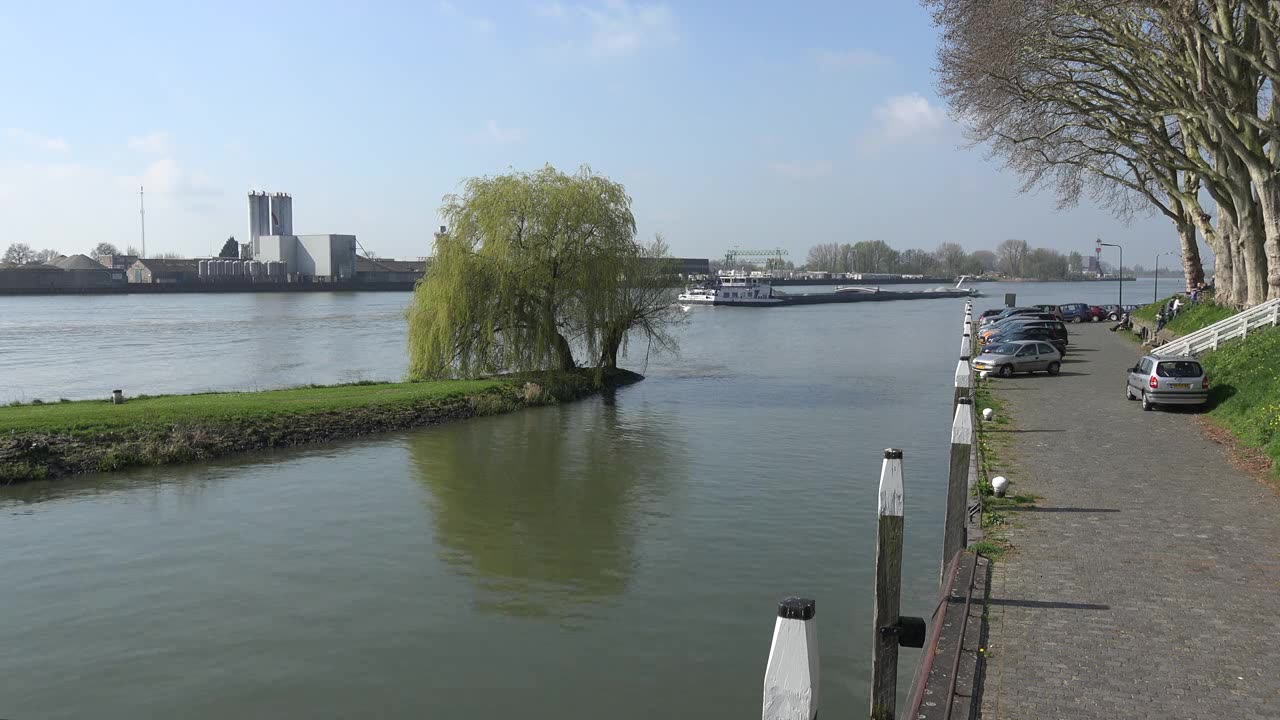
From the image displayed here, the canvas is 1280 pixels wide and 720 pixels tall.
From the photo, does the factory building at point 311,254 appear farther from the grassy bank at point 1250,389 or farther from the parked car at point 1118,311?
the grassy bank at point 1250,389

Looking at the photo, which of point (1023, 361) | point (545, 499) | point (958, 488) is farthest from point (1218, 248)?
point (958, 488)

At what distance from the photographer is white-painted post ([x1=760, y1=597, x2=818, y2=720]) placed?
4766mm

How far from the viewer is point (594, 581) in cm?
1644

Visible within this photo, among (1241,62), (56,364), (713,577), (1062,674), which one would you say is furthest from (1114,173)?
(56,364)

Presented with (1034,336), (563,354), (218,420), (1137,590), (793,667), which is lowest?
(218,420)

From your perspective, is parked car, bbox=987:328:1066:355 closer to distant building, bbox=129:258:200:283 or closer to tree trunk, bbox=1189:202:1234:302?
tree trunk, bbox=1189:202:1234:302

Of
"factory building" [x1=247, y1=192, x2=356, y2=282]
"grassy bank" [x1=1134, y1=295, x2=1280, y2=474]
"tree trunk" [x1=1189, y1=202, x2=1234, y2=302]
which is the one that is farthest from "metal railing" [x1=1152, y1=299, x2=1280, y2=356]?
"factory building" [x1=247, y1=192, x2=356, y2=282]

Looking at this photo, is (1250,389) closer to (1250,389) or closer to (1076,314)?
(1250,389)

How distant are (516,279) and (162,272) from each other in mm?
160390

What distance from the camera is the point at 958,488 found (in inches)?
499

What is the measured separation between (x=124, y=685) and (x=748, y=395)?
3068 centimetres

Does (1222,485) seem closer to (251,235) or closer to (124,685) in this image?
(124,685)

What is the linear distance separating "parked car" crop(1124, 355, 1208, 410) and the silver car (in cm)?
1001

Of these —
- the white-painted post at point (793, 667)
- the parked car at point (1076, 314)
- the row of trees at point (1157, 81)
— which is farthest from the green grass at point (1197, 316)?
the white-painted post at point (793, 667)
